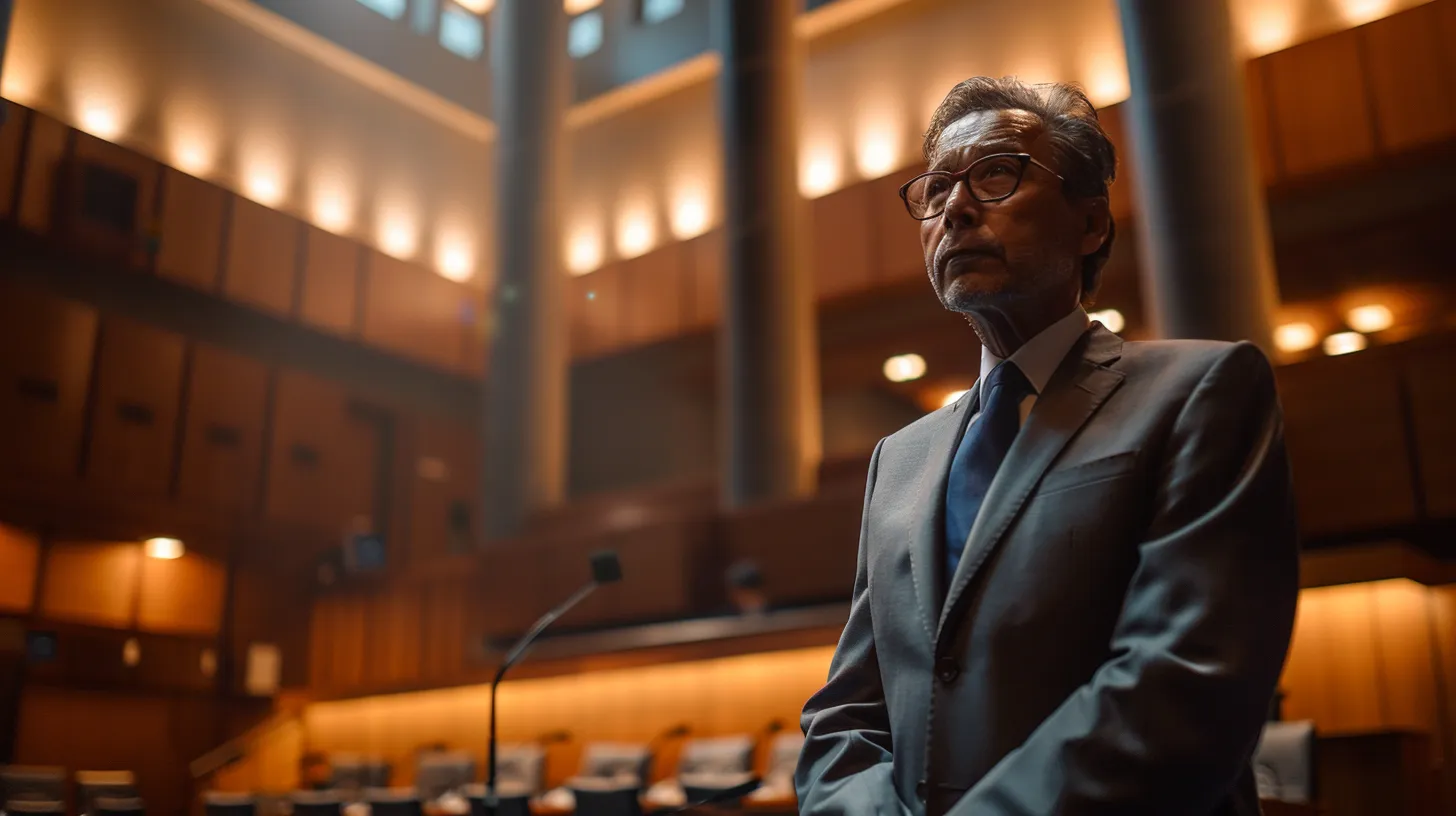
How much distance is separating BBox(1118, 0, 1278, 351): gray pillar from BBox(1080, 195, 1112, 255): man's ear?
18.3 ft

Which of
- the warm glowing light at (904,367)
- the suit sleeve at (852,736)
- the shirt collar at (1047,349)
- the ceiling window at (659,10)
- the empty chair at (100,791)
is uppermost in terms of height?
the ceiling window at (659,10)

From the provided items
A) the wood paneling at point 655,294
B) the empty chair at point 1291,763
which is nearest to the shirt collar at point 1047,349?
the empty chair at point 1291,763

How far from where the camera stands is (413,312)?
12758mm

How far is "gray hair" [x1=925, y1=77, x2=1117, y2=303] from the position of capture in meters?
1.29

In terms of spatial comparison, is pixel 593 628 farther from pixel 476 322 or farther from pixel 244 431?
pixel 476 322

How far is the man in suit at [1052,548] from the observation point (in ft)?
3.16

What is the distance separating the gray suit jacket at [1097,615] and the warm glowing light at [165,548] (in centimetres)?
1060

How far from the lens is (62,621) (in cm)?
971

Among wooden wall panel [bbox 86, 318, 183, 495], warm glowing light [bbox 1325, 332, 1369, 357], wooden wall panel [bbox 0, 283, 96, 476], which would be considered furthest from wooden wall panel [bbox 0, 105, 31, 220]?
warm glowing light [bbox 1325, 332, 1369, 357]

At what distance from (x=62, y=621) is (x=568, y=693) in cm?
425

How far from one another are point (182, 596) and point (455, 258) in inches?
200

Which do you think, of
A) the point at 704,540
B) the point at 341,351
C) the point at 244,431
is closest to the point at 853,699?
the point at 704,540

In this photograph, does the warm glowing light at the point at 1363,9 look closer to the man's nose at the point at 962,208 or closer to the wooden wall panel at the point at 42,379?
the man's nose at the point at 962,208

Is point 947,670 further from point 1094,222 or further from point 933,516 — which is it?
point 1094,222
